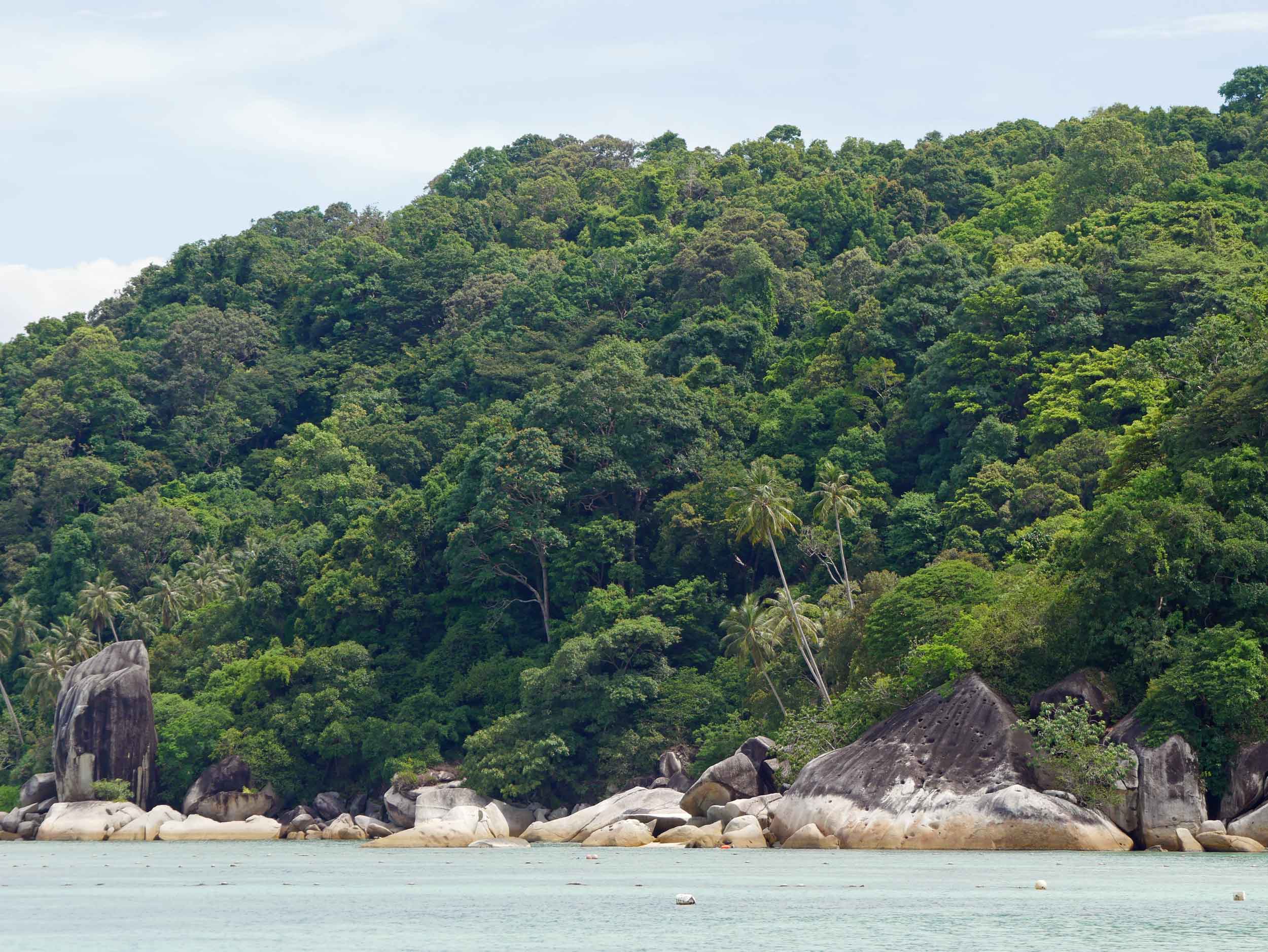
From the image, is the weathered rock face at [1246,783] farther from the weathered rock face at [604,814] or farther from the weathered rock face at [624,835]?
the weathered rock face at [604,814]

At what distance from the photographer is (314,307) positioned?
102m

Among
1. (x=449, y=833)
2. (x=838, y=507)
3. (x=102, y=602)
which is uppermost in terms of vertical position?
(x=838, y=507)

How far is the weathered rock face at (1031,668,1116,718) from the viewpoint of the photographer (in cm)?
3909

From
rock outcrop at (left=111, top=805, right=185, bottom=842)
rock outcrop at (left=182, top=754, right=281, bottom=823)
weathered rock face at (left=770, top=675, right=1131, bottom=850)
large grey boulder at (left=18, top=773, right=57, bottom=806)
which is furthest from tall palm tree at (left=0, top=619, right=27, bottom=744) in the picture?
weathered rock face at (left=770, top=675, right=1131, bottom=850)

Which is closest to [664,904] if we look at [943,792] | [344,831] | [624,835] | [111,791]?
[943,792]

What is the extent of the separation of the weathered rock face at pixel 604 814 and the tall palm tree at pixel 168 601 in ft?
106

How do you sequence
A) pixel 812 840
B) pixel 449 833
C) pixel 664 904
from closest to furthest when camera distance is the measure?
pixel 664 904 < pixel 812 840 < pixel 449 833

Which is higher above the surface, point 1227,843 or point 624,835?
point 1227,843

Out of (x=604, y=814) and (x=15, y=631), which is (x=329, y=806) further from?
(x=15, y=631)

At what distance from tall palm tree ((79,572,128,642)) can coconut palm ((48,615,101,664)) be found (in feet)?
2.21

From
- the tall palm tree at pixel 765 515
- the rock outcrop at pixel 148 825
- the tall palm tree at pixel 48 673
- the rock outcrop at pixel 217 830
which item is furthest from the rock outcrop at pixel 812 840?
the tall palm tree at pixel 48 673

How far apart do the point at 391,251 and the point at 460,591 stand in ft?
134

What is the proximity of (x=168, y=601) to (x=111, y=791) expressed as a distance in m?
16.4

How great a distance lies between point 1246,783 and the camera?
36.0 meters
